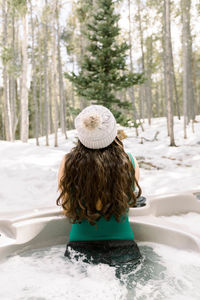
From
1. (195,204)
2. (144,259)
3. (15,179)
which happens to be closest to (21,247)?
(144,259)

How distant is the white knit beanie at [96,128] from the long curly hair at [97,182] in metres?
0.08

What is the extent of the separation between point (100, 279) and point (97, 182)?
658 mm

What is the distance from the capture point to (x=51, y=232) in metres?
2.61

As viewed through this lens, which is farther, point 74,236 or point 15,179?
point 15,179

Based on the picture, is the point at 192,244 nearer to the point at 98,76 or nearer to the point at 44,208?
the point at 44,208

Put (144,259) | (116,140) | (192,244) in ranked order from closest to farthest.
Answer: (116,140)
(144,259)
(192,244)

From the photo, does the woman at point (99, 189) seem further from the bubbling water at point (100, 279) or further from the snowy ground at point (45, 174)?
the snowy ground at point (45, 174)

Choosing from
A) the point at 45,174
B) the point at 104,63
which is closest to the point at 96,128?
the point at 45,174

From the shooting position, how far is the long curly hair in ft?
5.48

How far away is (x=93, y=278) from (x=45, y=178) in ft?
12.5

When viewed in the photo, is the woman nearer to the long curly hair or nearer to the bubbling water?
the long curly hair

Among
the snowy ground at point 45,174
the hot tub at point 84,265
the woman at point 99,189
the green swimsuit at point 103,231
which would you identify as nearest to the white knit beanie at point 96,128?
the woman at point 99,189

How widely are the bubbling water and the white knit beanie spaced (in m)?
0.87

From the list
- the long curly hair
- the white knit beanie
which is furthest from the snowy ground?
the white knit beanie
